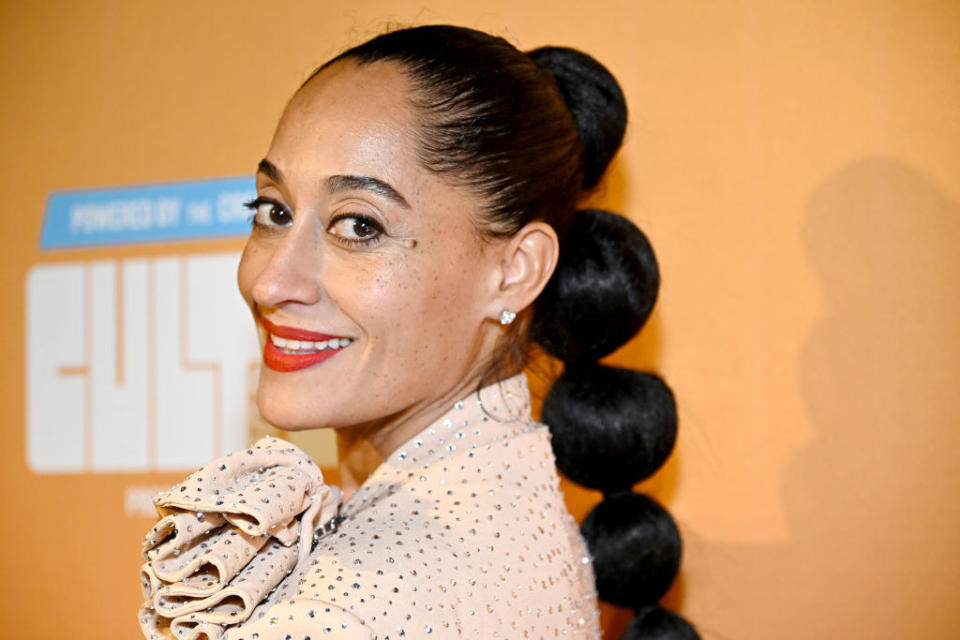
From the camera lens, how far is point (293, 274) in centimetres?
84

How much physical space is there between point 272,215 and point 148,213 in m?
0.96

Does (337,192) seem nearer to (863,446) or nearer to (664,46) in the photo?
(664,46)

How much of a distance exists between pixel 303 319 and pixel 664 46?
0.83m

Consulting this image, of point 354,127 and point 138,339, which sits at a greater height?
point 354,127

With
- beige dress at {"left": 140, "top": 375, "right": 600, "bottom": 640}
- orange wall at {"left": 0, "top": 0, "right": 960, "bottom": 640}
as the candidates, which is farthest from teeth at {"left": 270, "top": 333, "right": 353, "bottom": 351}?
orange wall at {"left": 0, "top": 0, "right": 960, "bottom": 640}

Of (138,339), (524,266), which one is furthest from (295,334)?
(138,339)

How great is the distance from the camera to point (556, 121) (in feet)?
3.25

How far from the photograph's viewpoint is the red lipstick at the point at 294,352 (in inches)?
33.9

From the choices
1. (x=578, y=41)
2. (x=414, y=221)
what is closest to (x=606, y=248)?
(x=414, y=221)

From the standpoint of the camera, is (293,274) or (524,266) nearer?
(293,274)

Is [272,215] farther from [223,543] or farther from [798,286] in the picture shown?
[798,286]

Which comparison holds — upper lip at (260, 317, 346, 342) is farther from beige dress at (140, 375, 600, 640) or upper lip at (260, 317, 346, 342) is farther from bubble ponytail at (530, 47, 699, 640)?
bubble ponytail at (530, 47, 699, 640)

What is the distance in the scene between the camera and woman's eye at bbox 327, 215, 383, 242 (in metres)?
0.85

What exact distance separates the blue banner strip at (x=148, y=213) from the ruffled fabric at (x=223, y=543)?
1.02m
